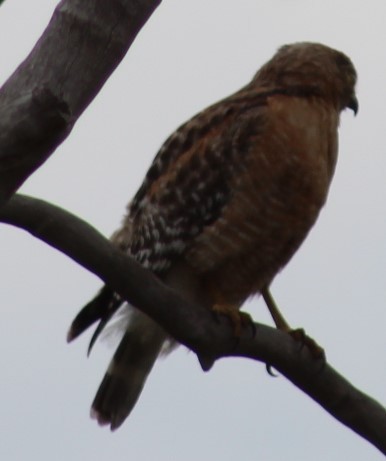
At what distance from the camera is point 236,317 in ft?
18.9

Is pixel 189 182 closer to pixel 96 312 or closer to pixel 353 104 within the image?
pixel 96 312

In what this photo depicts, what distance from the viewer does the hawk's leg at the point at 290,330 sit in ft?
19.0

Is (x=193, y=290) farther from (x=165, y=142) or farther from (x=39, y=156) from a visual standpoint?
(x=39, y=156)

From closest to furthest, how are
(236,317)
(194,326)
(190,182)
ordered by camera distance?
(194,326), (236,317), (190,182)

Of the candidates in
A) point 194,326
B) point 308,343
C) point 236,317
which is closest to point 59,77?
point 194,326

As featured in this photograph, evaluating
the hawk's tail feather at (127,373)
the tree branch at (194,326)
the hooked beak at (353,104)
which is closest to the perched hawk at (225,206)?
the hawk's tail feather at (127,373)

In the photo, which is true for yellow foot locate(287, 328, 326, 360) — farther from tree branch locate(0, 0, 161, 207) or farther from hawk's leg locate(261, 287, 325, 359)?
tree branch locate(0, 0, 161, 207)

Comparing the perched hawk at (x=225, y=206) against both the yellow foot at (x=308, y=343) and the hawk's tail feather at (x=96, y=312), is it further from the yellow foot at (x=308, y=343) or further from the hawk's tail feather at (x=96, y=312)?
the yellow foot at (x=308, y=343)

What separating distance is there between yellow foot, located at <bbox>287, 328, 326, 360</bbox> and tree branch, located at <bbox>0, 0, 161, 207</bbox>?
189 centimetres

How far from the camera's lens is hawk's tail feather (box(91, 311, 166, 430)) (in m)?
6.89

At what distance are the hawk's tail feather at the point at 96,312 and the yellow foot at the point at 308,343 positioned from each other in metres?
0.79

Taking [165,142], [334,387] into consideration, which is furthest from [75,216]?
[165,142]

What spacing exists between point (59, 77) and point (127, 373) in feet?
10.1

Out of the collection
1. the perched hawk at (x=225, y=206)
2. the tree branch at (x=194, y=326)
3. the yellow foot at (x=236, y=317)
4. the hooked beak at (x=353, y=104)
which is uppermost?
the hooked beak at (x=353, y=104)
